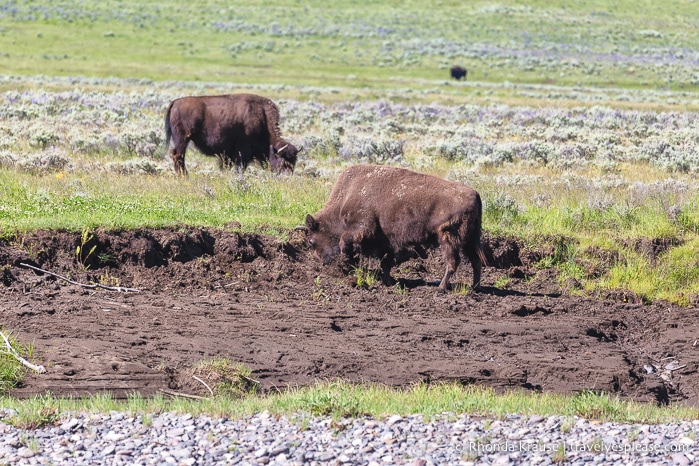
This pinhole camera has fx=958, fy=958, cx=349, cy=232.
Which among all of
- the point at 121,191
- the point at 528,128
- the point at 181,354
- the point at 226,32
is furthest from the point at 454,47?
the point at 181,354

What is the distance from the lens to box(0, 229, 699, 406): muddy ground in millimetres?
8758

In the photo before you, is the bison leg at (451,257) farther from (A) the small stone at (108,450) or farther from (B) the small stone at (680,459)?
(A) the small stone at (108,450)

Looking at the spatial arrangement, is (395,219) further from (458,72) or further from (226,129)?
(458,72)

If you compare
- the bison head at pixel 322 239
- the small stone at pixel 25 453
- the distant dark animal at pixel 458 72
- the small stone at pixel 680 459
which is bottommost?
the distant dark animal at pixel 458 72

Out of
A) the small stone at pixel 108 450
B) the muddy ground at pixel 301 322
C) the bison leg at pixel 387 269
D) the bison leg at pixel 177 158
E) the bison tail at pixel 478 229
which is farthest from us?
the bison leg at pixel 177 158

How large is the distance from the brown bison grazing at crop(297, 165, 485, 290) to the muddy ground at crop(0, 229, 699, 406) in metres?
0.42

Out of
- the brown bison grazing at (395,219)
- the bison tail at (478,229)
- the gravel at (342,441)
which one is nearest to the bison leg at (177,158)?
the brown bison grazing at (395,219)

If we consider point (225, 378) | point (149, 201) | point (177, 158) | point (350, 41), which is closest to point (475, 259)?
point (225, 378)

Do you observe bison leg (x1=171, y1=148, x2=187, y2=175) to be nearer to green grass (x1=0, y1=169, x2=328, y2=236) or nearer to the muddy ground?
green grass (x1=0, y1=169, x2=328, y2=236)

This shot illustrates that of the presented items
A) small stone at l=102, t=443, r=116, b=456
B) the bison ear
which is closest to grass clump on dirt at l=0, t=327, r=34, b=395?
small stone at l=102, t=443, r=116, b=456

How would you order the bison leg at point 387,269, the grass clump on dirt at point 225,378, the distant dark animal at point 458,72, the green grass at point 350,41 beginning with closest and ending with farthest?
the grass clump on dirt at point 225,378 < the bison leg at point 387,269 < the green grass at point 350,41 < the distant dark animal at point 458,72

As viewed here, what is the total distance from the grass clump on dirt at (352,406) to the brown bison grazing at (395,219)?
3.65m

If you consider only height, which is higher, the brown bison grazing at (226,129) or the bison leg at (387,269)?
the brown bison grazing at (226,129)

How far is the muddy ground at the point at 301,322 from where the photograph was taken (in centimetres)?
876
